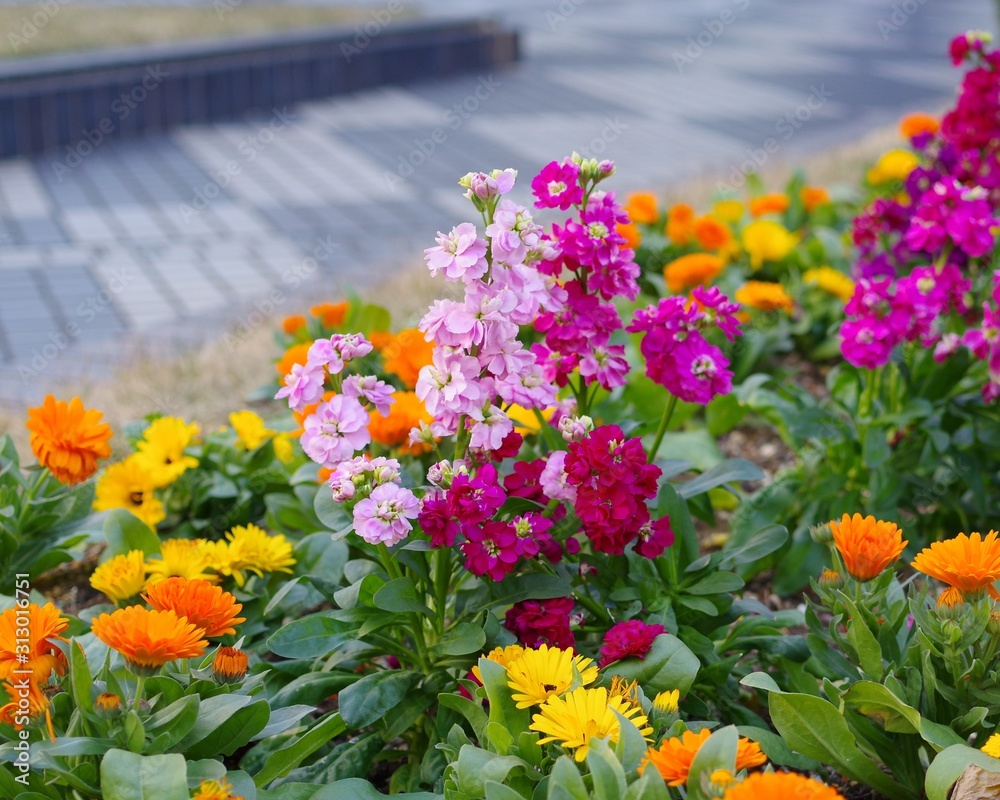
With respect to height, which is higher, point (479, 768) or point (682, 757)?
point (682, 757)

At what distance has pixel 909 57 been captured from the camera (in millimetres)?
10320

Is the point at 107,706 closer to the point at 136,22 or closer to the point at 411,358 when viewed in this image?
the point at 411,358

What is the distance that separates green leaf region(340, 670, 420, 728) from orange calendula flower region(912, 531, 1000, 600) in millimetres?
880

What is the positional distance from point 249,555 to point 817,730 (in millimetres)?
1123

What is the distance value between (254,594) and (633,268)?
1005 millimetres

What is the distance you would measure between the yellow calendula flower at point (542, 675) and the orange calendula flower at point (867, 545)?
0.44m

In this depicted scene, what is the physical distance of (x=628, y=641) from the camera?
1.85 metres

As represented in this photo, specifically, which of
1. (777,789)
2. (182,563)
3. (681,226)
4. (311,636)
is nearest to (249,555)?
(182,563)

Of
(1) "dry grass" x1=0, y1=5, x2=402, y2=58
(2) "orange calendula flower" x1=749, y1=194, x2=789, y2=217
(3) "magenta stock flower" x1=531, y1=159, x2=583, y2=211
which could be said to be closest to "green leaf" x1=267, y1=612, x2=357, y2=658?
(3) "magenta stock flower" x1=531, y1=159, x2=583, y2=211

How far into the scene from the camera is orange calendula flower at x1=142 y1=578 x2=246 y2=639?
1.61 m

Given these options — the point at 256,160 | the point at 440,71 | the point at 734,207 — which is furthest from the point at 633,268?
the point at 440,71

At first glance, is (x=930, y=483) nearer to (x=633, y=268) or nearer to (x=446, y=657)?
(x=633, y=268)

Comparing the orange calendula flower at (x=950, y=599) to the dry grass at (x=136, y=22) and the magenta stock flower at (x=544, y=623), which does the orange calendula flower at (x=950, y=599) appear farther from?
the dry grass at (x=136, y=22)

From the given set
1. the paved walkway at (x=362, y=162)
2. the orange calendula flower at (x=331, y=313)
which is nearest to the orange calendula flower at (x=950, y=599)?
the orange calendula flower at (x=331, y=313)
